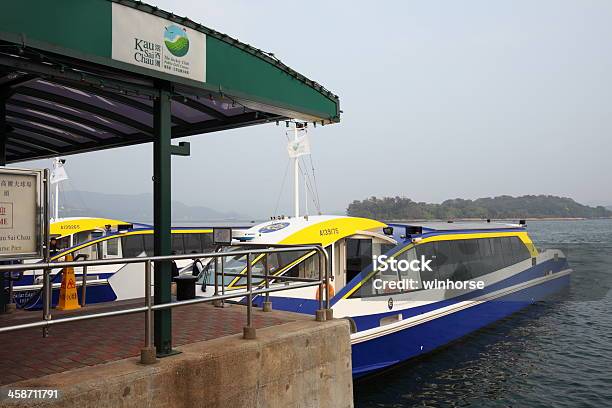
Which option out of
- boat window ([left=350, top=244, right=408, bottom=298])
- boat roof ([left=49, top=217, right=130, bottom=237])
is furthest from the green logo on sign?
boat roof ([left=49, top=217, right=130, bottom=237])

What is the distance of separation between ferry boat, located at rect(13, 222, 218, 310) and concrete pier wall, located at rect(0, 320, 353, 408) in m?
7.89

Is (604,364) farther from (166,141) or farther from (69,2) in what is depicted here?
(69,2)

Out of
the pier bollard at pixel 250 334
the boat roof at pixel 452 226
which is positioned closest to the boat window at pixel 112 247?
the boat roof at pixel 452 226

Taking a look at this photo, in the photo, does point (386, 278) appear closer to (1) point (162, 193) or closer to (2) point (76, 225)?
(1) point (162, 193)

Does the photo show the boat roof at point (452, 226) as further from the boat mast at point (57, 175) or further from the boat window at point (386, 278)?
the boat mast at point (57, 175)

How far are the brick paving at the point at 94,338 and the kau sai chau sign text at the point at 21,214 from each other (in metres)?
1.07

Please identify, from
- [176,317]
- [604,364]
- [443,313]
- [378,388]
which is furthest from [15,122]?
[604,364]

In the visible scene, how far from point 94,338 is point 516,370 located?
31.8ft

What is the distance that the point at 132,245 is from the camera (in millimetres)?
16922

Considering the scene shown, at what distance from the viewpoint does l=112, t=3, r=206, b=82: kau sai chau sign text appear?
4.66 meters

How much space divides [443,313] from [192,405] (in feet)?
28.4

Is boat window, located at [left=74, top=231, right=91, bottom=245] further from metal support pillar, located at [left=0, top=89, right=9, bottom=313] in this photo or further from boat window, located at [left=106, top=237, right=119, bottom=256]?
metal support pillar, located at [left=0, top=89, right=9, bottom=313]

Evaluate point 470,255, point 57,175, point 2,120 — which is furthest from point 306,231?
point 57,175

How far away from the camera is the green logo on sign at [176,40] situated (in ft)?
16.7
